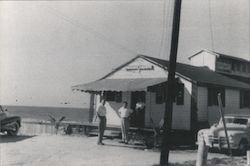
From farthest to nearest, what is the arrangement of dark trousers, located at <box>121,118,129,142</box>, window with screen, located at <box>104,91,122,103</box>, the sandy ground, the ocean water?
the ocean water → window with screen, located at <box>104,91,122,103</box> → dark trousers, located at <box>121,118,129,142</box> → the sandy ground

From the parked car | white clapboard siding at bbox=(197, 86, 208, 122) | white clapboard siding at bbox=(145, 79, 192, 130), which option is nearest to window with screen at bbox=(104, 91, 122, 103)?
white clapboard siding at bbox=(145, 79, 192, 130)

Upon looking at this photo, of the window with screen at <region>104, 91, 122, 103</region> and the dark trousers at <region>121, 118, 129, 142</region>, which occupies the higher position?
the window with screen at <region>104, 91, 122, 103</region>

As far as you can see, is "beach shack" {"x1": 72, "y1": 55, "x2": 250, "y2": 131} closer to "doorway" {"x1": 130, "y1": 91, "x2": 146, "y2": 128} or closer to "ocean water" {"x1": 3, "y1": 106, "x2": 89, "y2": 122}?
"doorway" {"x1": 130, "y1": 91, "x2": 146, "y2": 128}

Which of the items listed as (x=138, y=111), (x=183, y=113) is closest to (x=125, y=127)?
(x=183, y=113)

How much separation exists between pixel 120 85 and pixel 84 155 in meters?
7.97

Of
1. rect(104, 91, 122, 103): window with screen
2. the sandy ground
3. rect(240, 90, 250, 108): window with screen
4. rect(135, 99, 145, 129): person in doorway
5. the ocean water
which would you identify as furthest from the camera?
the ocean water

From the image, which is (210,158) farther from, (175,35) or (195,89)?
(195,89)

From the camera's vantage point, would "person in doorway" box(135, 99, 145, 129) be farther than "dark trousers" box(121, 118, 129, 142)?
Yes

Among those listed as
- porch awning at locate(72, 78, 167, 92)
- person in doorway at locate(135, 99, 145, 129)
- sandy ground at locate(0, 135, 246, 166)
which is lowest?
sandy ground at locate(0, 135, 246, 166)

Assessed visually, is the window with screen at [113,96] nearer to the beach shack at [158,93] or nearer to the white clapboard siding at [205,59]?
the beach shack at [158,93]

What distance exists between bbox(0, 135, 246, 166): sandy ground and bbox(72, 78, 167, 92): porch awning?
3.89m

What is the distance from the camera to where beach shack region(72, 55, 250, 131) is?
61.8ft

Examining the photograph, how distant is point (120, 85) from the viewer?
65.1 feet

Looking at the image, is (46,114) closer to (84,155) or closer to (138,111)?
(138,111)
